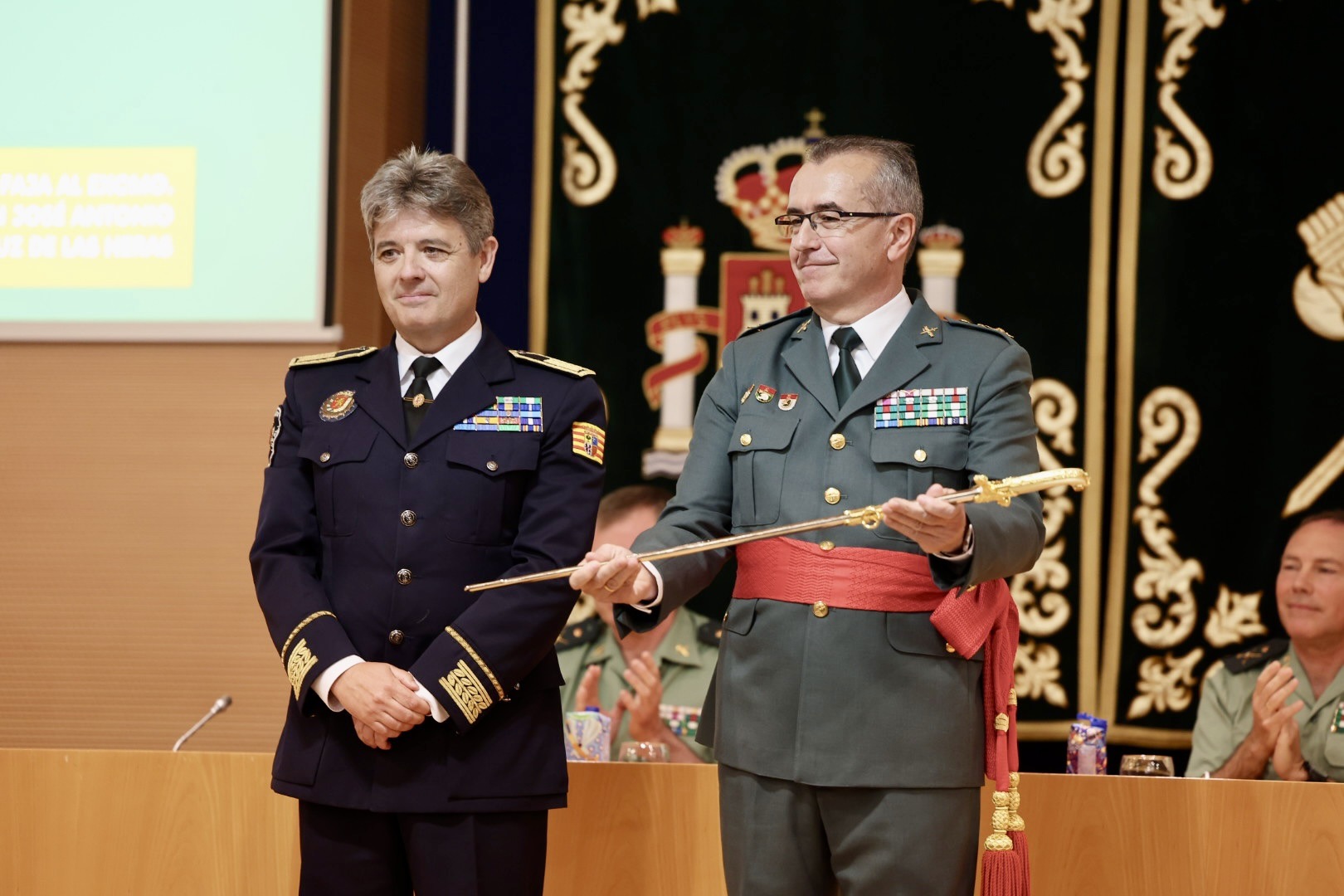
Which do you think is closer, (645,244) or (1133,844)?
(1133,844)

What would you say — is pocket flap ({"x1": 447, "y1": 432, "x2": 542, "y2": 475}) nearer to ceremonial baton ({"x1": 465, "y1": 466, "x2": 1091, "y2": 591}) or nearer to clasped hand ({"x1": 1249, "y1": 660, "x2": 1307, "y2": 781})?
ceremonial baton ({"x1": 465, "y1": 466, "x2": 1091, "y2": 591})

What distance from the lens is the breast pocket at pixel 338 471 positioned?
7.46ft

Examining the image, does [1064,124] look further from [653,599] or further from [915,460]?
[653,599]

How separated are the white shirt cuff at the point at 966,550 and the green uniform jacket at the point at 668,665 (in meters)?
1.94

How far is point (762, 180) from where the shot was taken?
4305mm

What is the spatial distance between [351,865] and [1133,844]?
1.36 m

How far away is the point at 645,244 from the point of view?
14.2 ft

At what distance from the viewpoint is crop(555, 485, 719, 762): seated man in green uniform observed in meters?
3.70

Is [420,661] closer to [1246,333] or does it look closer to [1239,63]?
[1246,333]

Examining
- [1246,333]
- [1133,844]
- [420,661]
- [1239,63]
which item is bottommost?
[1133,844]

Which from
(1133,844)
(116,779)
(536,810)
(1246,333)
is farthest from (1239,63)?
(116,779)

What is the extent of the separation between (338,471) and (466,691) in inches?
17.1

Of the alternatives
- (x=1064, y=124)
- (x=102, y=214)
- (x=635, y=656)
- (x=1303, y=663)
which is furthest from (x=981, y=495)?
(x=102, y=214)

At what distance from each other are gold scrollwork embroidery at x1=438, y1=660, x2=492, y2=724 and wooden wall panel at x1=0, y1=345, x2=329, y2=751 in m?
2.04
